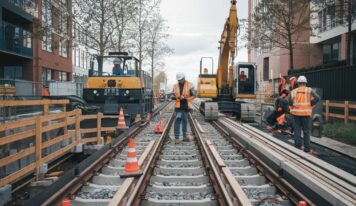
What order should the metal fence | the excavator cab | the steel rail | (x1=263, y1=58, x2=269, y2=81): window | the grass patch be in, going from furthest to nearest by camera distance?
(x1=263, y1=58, x2=269, y2=81): window → the metal fence → the excavator cab → the grass patch → the steel rail

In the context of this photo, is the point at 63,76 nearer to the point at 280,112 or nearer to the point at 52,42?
the point at 52,42

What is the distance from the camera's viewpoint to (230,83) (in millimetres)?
20719

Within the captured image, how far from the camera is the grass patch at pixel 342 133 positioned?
39.7ft

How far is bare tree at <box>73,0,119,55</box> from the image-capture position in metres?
23.2

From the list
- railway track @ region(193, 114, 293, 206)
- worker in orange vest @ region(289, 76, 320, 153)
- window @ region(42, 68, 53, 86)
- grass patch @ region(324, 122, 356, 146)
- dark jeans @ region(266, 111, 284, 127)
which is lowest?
railway track @ region(193, 114, 293, 206)

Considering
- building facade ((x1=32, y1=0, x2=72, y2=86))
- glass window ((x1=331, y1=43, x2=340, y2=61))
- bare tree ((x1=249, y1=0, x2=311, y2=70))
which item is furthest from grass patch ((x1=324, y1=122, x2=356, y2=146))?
glass window ((x1=331, y1=43, x2=340, y2=61))

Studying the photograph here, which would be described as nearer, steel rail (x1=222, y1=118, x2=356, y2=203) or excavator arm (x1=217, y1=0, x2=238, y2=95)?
steel rail (x1=222, y1=118, x2=356, y2=203)

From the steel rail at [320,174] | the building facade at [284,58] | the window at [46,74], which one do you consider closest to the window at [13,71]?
the window at [46,74]

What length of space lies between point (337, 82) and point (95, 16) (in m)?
13.9

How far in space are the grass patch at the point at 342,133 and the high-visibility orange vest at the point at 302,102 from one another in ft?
9.67

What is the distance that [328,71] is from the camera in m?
22.0

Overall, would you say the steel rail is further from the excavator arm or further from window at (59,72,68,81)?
window at (59,72,68,81)

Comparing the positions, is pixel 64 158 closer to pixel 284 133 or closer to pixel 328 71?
pixel 284 133

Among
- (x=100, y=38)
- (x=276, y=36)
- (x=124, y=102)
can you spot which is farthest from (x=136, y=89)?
(x=276, y=36)
